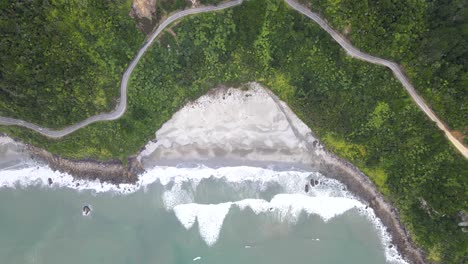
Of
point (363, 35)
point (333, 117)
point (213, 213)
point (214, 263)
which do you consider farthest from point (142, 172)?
point (363, 35)

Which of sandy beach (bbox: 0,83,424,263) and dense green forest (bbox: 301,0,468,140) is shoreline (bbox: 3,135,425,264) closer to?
sandy beach (bbox: 0,83,424,263)

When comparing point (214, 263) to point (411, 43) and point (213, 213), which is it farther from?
point (411, 43)

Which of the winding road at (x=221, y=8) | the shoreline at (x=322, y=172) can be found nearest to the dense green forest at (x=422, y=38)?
the winding road at (x=221, y=8)

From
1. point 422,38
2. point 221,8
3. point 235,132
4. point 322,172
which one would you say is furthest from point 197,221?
point 422,38

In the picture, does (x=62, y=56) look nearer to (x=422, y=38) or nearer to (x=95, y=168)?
(x=95, y=168)

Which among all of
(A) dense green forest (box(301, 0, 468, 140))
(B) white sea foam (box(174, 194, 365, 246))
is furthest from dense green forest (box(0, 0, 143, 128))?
(A) dense green forest (box(301, 0, 468, 140))

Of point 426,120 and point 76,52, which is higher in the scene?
point 76,52

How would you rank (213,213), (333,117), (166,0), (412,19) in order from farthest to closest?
(213,213)
(333,117)
(166,0)
(412,19)
